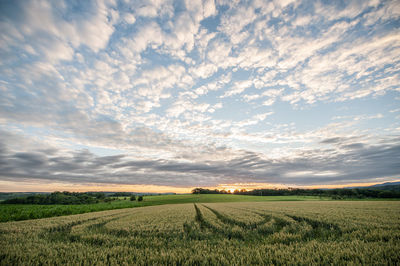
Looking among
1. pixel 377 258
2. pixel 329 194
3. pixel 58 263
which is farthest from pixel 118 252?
pixel 329 194

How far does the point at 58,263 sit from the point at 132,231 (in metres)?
5.43

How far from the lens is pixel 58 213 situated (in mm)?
27969

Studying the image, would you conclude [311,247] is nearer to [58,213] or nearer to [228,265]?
[228,265]

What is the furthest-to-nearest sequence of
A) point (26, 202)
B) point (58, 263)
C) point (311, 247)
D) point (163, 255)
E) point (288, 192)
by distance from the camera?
1. point (288, 192)
2. point (26, 202)
3. point (311, 247)
4. point (163, 255)
5. point (58, 263)

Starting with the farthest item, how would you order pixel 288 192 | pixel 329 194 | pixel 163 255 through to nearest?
pixel 288 192 → pixel 329 194 → pixel 163 255

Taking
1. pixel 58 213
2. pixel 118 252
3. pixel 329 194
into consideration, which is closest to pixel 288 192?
pixel 329 194

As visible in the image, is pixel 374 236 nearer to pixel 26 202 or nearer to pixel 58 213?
pixel 58 213

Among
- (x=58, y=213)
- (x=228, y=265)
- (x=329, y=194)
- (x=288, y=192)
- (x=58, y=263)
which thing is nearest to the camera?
(x=228, y=265)

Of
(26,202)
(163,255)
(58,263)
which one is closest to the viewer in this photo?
(58,263)

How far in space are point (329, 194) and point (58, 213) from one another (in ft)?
446

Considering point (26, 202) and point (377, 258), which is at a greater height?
point (377, 258)

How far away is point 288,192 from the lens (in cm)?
13188

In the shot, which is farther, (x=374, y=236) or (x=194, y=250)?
(x=374, y=236)

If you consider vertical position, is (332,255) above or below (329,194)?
above
